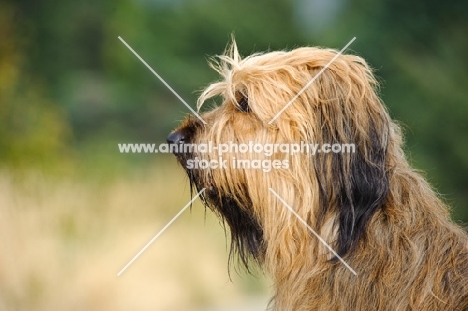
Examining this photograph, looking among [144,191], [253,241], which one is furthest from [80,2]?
[253,241]

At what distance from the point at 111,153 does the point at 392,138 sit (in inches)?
283

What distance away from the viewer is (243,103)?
3.28 metres

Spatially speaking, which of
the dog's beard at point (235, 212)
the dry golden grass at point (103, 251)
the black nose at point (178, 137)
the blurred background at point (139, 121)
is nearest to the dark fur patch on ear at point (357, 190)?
the dog's beard at point (235, 212)

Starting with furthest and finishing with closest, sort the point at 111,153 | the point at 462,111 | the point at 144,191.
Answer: the point at 111,153 < the point at 462,111 < the point at 144,191

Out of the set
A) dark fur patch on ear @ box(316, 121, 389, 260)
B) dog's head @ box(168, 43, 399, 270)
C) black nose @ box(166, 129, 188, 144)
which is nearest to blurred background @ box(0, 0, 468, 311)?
dog's head @ box(168, 43, 399, 270)

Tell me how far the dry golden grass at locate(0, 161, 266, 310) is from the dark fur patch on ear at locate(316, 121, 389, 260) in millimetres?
2828

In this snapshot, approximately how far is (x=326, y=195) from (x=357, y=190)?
137 mm

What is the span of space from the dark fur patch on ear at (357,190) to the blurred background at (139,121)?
182cm

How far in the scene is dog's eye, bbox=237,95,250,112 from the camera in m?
3.26

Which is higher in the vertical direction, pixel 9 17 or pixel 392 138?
pixel 392 138

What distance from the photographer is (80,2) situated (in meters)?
12.8

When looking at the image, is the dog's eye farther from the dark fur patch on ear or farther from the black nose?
the dark fur patch on ear

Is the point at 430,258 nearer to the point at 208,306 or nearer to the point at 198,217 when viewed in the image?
the point at 208,306

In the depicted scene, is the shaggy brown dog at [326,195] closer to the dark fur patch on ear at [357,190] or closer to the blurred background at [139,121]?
the dark fur patch on ear at [357,190]
